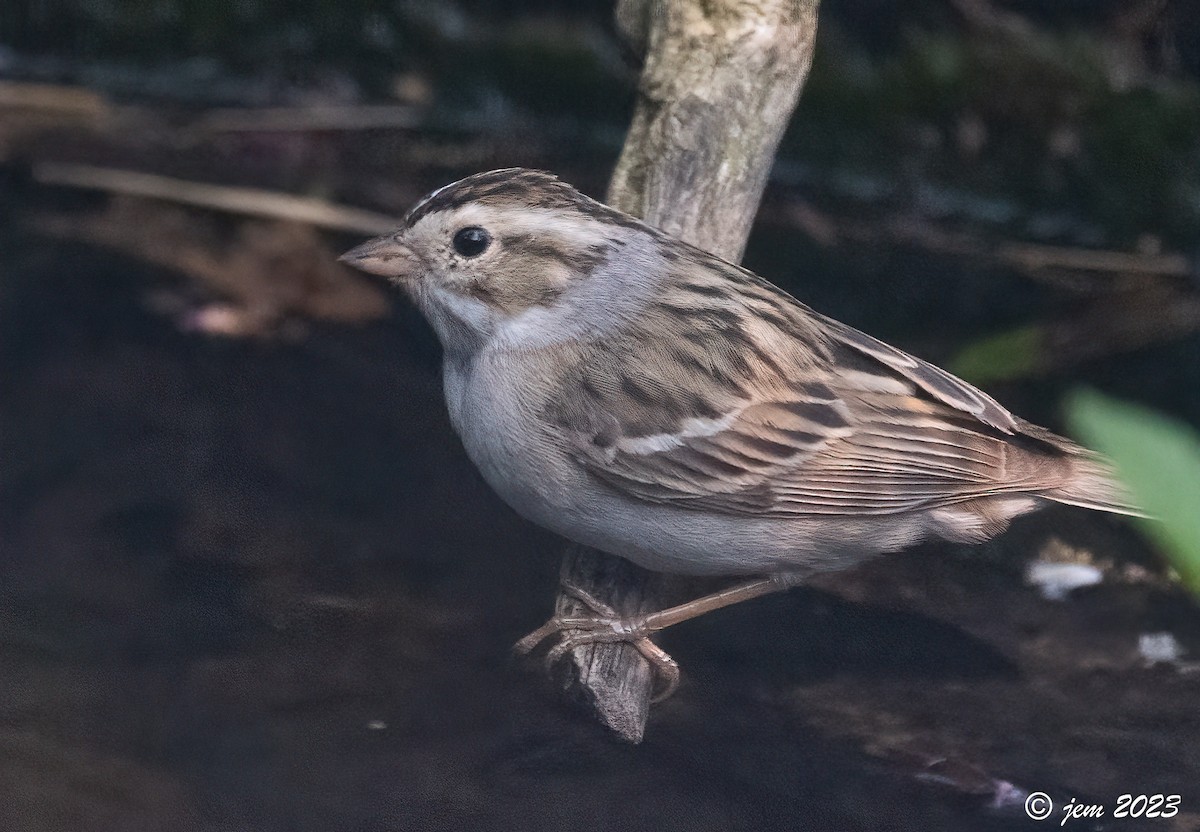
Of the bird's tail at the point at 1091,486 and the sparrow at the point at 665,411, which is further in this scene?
the bird's tail at the point at 1091,486

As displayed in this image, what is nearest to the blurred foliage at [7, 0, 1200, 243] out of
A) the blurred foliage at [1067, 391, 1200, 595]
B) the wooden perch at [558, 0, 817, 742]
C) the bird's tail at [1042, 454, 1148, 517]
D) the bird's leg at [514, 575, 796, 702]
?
the wooden perch at [558, 0, 817, 742]

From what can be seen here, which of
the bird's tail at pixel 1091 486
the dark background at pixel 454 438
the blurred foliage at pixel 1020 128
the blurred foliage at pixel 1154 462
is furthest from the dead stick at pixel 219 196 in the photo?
the blurred foliage at pixel 1154 462

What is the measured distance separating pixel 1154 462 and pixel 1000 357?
3476mm

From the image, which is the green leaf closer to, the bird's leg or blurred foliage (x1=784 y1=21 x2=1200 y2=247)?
blurred foliage (x1=784 y1=21 x2=1200 y2=247)

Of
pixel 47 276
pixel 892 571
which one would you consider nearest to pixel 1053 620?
pixel 892 571

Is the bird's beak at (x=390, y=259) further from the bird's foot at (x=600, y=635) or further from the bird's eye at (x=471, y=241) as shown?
the bird's foot at (x=600, y=635)

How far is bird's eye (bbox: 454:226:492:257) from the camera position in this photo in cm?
321

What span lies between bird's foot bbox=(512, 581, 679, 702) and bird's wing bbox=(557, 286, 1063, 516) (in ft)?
1.07

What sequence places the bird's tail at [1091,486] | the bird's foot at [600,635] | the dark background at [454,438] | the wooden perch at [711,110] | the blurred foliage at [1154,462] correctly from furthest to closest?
the wooden perch at [711,110] < the bird's tail at [1091,486] < the bird's foot at [600,635] < the dark background at [454,438] < the blurred foliage at [1154,462]

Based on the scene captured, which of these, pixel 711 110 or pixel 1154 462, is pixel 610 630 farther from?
pixel 1154 462

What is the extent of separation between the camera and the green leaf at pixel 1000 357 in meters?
4.52

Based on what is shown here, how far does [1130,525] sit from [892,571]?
2.67ft

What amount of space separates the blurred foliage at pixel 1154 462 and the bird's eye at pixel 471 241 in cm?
211

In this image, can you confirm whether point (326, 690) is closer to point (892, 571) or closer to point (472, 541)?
point (472, 541)
